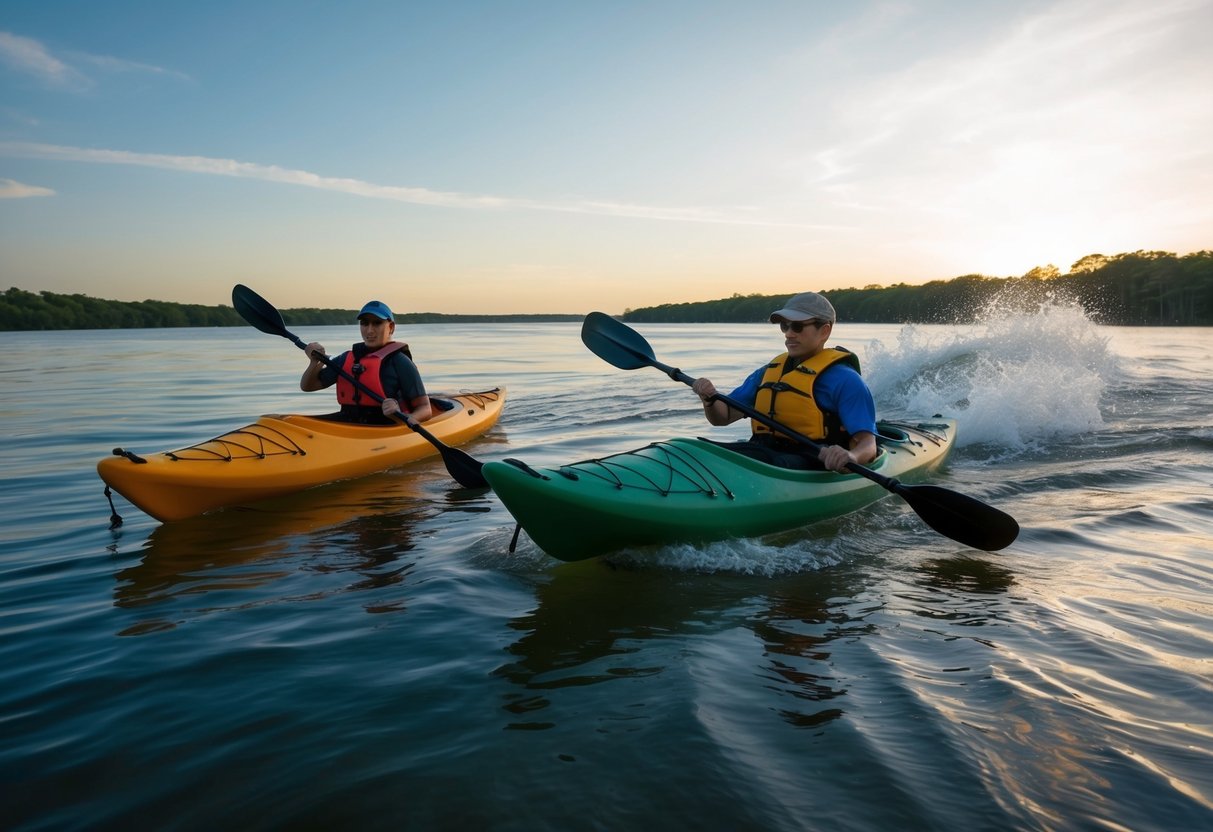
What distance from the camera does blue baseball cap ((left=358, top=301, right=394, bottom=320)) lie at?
6784mm

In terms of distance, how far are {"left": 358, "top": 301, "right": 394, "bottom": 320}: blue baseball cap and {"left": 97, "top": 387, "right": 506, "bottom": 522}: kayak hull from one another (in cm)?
98

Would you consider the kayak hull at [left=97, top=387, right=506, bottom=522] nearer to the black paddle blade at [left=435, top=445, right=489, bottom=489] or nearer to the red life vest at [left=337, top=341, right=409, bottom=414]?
the red life vest at [left=337, top=341, right=409, bottom=414]

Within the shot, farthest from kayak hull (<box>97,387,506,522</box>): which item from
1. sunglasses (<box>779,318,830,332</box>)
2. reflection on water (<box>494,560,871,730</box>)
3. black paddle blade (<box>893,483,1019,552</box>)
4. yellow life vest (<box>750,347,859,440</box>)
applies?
black paddle blade (<box>893,483,1019,552</box>)

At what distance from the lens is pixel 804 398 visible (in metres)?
4.84

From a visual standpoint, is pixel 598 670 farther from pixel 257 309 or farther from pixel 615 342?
pixel 257 309

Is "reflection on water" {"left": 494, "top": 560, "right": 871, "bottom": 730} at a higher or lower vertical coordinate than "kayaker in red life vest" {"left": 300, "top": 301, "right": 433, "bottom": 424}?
lower

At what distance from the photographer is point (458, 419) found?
884cm

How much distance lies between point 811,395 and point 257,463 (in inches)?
159

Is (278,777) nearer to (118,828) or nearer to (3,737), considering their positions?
(118,828)

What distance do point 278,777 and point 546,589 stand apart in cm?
184

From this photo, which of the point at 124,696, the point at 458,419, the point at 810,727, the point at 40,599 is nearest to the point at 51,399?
the point at 458,419

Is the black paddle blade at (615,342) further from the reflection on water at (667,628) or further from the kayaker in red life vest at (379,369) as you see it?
the reflection on water at (667,628)

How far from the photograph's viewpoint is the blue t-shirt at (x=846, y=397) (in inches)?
185

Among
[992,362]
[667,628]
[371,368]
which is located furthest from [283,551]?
[992,362]
